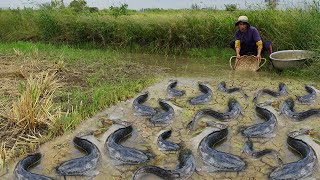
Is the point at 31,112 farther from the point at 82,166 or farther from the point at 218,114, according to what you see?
the point at 218,114

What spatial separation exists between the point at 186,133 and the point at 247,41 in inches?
151

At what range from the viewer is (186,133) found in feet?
15.1

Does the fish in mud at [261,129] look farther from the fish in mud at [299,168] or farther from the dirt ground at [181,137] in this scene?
the fish in mud at [299,168]

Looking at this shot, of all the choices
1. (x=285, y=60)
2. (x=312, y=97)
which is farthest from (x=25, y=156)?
(x=285, y=60)

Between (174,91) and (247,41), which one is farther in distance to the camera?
(247,41)

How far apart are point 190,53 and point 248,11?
1589mm

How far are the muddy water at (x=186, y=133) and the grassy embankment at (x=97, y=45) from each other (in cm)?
26

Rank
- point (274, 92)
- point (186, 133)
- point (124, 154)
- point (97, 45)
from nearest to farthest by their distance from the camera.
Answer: point (124, 154) → point (186, 133) → point (274, 92) → point (97, 45)

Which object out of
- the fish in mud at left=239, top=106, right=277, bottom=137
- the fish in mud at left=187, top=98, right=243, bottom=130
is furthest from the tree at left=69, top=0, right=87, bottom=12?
the fish in mud at left=239, top=106, right=277, bottom=137

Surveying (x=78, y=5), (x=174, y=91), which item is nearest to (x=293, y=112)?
(x=174, y=91)

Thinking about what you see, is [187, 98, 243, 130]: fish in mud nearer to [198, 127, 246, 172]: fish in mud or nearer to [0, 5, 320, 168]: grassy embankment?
[198, 127, 246, 172]: fish in mud

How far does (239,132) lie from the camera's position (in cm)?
460

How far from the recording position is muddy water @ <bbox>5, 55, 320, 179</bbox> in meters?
3.77

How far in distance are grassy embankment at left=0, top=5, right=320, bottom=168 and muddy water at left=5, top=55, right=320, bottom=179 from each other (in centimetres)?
26
